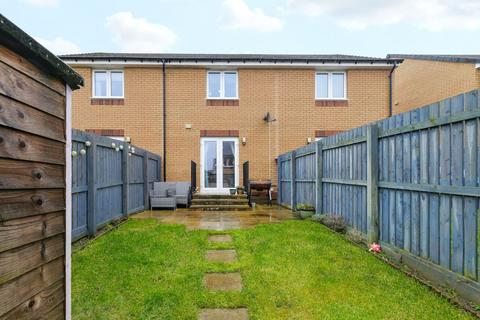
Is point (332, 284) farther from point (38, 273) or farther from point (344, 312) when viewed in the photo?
point (38, 273)

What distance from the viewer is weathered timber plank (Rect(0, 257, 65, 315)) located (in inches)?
54.7

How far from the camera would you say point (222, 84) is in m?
13.5

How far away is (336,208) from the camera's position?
6973mm

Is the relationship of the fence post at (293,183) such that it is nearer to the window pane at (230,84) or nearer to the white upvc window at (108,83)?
the window pane at (230,84)

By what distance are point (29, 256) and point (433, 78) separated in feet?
55.0

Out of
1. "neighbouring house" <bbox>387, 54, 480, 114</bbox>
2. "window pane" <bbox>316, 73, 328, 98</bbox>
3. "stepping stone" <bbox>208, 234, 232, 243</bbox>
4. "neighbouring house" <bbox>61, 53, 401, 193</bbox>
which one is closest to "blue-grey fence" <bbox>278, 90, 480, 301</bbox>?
"stepping stone" <bbox>208, 234, 232, 243</bbox>

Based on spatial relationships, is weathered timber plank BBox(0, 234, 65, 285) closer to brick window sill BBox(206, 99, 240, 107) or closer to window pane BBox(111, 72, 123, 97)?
brick window sill BBox(206, 99, 240, 107)

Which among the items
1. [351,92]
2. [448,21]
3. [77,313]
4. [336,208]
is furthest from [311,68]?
[448,21]

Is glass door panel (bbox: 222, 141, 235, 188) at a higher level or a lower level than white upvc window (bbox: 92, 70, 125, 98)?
lower

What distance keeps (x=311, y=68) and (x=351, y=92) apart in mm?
1963

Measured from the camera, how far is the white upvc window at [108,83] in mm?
13219

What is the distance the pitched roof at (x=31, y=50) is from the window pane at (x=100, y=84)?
12.3m

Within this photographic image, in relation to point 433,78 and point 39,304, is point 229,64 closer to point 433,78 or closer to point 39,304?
point 433,78

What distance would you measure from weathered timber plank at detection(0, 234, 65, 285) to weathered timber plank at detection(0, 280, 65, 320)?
150 mm
